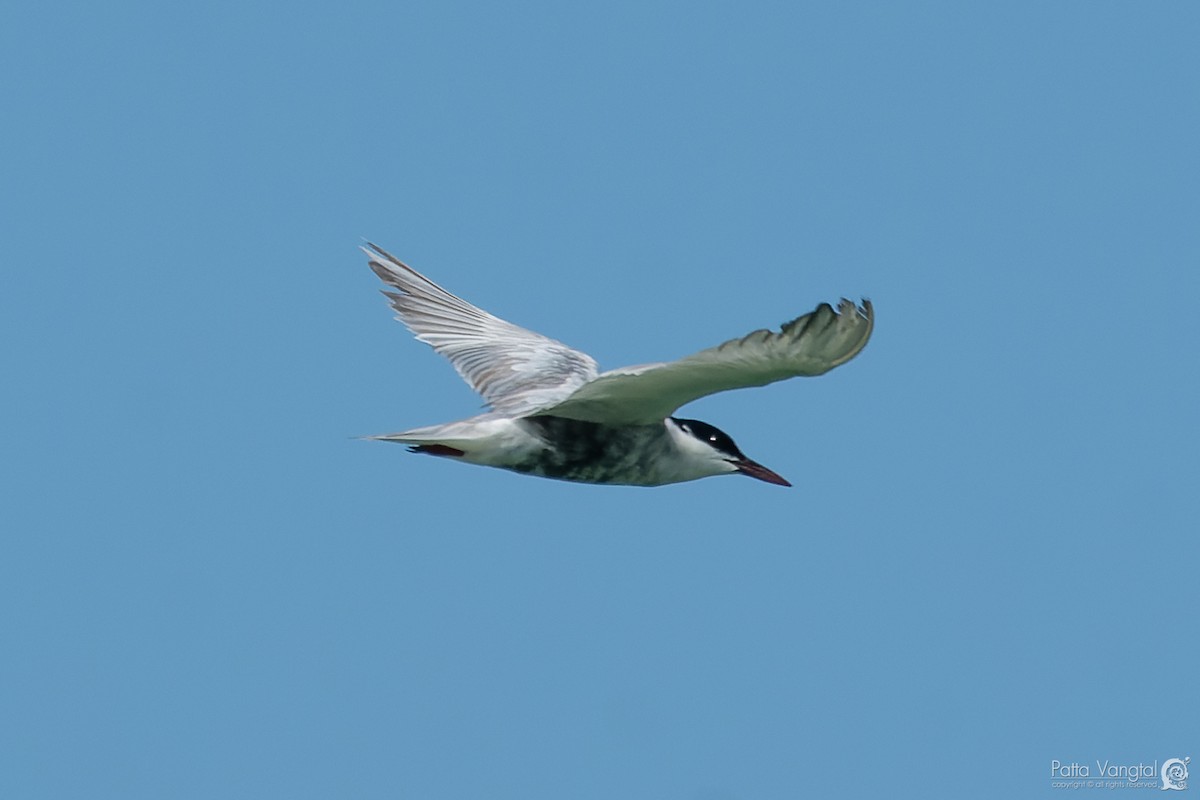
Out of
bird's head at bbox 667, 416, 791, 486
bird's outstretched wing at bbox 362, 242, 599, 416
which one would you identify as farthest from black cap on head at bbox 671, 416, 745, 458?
bird's outstretched wing at bbox 362, 242, 599, 416

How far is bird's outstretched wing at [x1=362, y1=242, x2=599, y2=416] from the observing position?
11633 mm

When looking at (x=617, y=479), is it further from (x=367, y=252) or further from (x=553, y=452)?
(x=367, y=252)

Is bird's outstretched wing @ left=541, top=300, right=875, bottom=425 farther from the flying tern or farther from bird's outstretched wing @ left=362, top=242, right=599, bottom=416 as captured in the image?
bird's outstretched wing @ left=362, top=242, right=599, bottom=416

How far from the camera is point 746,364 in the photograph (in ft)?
27.6

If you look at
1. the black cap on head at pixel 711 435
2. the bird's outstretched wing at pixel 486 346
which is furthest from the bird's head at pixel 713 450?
the bird's outstretched wing at pixel 486 346

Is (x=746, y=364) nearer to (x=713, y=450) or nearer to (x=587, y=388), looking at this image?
(x=587, y=388)

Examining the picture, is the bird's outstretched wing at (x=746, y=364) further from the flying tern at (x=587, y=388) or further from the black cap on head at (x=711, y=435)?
the black cap on head at (x=711, y=435)

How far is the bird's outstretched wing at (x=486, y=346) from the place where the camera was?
11.6 m

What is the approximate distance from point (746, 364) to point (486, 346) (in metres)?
4.77

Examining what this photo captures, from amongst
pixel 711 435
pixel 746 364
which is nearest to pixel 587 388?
pixel 746 364

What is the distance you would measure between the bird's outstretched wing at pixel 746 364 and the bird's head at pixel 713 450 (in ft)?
2.93

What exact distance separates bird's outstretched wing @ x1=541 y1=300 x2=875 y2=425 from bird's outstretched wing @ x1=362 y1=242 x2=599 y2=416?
46.7 inches

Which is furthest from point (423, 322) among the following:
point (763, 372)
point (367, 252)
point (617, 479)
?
point (763, 372)

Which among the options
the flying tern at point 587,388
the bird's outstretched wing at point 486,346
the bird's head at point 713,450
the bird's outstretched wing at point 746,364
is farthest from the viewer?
the bird's outstretched wing at point 486,346
